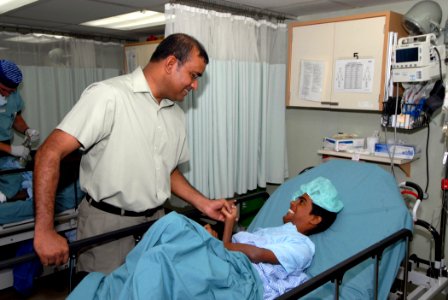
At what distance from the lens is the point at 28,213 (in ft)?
9.37

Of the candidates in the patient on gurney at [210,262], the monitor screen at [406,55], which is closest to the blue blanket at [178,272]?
the patient on gurney at [210,262]

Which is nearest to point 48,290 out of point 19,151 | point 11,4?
point 19,151

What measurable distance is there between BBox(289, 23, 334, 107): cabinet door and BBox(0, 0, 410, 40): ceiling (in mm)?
198

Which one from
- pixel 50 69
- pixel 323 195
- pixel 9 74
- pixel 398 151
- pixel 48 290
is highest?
pixel 50 69

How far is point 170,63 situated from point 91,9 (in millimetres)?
1879

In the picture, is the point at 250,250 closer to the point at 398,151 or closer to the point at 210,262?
the point at 210,262

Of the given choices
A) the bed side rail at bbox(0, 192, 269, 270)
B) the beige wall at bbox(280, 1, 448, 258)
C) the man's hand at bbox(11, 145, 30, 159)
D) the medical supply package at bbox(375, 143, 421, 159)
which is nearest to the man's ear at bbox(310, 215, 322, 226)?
the bed side rail at bbox(0, 192, 269, 270)

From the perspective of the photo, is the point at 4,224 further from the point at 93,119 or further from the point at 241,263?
the point at 241,263

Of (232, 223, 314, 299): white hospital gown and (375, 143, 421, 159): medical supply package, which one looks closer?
(232, 223, 314, 299): white hospital gown

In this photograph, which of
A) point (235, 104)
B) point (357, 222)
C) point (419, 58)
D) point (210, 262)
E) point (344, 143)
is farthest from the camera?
point (235, 104)

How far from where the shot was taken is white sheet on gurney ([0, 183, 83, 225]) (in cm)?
274

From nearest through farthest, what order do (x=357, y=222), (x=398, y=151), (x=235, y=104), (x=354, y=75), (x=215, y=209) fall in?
(x=215, y=209) < (x=357, y=222) < (x=398, y=151) < (x=354, y=75) < (x=235, y=104)

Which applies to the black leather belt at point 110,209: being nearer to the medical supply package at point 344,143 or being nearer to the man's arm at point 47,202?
the man's arm at point 47,202

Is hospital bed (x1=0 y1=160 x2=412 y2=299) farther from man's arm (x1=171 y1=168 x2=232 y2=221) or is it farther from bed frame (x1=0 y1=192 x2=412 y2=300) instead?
man's arm (x1=171 y1=168 x2=232 y2=221)
